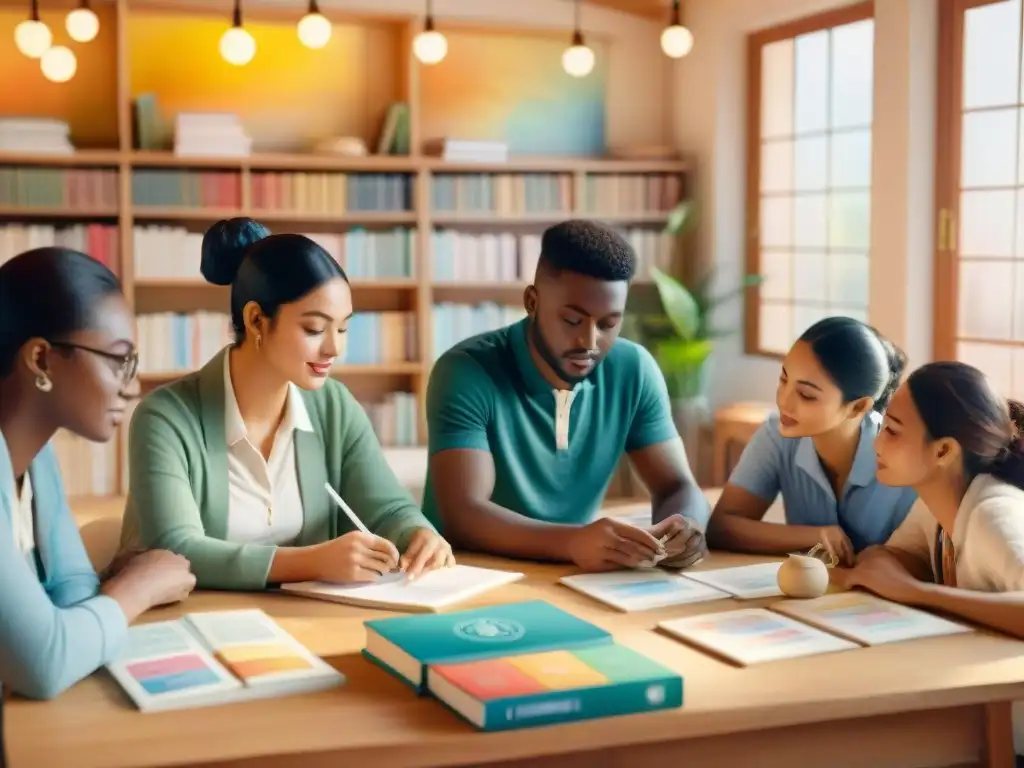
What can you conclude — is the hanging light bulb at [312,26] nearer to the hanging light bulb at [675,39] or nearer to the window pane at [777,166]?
the hanging light bulb at [675,39]

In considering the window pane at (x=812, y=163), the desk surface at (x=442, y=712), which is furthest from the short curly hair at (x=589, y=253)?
the window pane at (x=812, y=163)

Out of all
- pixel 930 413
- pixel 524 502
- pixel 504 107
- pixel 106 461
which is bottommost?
pixel 106 461

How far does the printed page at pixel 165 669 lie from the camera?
1.54 metres

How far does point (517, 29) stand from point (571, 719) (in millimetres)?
5263

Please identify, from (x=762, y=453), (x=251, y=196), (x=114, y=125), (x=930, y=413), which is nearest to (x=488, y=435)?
(x=762, y=453)

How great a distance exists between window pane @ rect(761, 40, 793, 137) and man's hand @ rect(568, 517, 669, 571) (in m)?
4.17

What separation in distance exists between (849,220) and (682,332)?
0.84 m

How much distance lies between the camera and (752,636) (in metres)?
1.80

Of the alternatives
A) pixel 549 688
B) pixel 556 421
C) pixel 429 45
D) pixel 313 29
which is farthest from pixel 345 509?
pixel 429 45

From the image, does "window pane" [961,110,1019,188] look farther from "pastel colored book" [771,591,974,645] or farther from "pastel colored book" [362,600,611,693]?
"pastel colored book" [362,600,611,693]

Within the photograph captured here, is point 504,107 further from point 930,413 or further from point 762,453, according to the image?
point 930,413

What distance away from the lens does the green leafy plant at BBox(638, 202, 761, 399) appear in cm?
588

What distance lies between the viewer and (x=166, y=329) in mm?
5895

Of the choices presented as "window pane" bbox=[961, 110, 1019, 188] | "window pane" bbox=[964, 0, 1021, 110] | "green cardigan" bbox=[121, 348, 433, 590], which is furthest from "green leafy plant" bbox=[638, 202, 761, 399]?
"green cardigan" bbox=[121, 348, 433, 590]
